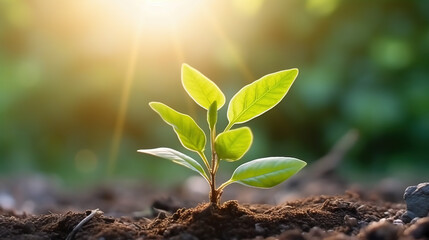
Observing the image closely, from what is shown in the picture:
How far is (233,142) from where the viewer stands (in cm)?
145

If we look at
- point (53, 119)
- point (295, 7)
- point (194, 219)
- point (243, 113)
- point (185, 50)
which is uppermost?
point (295, 7)

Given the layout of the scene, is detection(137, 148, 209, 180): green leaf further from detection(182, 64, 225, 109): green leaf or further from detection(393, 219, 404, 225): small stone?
detection(393, 219, 404, 225): small stone

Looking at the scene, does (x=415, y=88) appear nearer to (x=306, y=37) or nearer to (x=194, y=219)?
(x=306, y=37)

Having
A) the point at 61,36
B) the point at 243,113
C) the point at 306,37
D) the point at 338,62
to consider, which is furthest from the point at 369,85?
the point at 243,113

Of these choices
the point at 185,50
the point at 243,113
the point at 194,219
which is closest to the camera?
the point at 194,219

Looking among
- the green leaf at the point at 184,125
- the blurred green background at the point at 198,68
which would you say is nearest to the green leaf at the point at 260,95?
the green leaf at the point at 184,125

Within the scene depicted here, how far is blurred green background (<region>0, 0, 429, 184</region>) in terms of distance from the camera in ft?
20.4

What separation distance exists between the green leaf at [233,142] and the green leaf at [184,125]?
0.20 ft

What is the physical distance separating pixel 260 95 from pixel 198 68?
5.19 meters

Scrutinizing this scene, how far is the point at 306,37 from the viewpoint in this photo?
6.57 m

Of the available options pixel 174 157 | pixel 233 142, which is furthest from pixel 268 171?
pixel 174 157

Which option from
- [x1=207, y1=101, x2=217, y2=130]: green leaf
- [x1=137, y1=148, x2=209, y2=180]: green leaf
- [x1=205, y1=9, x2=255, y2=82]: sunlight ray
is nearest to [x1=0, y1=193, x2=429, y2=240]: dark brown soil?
[x1=137, y1=148, x2=209, y2=180]: green leaf

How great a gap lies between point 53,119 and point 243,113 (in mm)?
5873

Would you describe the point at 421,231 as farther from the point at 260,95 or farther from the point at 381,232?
the point at 260,95
